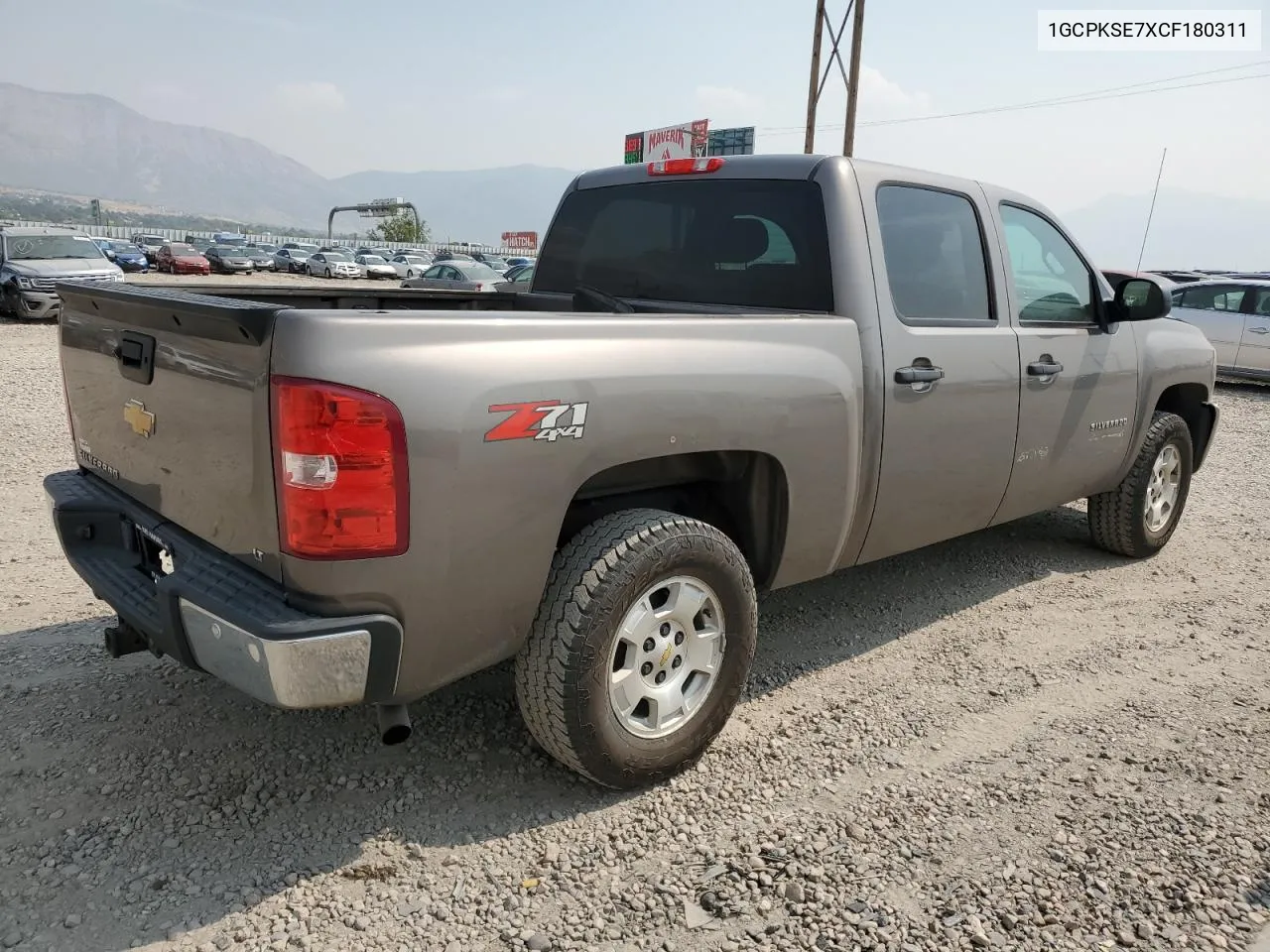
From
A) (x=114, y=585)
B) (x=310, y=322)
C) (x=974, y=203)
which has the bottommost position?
(x=114, y=585)

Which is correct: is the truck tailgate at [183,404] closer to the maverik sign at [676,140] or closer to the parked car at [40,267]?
the parked car at [40,267]

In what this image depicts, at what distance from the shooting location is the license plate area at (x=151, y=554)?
2.67 m

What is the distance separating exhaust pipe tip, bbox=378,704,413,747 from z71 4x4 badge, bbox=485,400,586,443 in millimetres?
755

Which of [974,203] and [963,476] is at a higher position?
[974,203]

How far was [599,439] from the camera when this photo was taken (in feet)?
8.04

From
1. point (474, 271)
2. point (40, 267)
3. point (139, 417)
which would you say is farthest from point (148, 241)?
point (139, 417)

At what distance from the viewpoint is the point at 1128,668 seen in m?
3.88

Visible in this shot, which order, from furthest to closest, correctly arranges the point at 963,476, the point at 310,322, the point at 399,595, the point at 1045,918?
the point at 963,476 → the point at 1045,918 → the point at 399,595 → the point at 310,322

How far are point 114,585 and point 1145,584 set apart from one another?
15.9 feet

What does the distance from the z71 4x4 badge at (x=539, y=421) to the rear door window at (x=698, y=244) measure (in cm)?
130

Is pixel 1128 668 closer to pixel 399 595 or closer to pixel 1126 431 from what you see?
pixel 1126 431

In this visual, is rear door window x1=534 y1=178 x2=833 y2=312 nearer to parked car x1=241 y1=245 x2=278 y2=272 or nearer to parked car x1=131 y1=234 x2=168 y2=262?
parked car x1=241 y1=245 x2=278 y2=272

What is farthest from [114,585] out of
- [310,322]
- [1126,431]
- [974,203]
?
[1126,431]

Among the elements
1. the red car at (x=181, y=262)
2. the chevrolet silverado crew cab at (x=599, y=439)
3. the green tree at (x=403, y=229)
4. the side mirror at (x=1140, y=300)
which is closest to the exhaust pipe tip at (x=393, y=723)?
the chevrolet silverado crew cab at (x=599, y=439)
